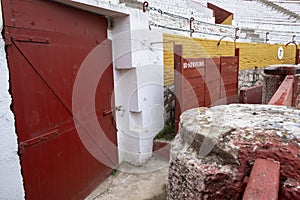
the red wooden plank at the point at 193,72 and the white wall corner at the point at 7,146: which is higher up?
the red wooden plank at the point at 193,72

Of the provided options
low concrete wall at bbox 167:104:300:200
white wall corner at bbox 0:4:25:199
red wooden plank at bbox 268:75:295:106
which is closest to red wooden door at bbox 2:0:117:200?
white wall corner at bbox 0:4:25:199

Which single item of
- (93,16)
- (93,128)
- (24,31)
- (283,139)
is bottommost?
(93,128)

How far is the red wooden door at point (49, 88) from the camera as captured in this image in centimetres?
206

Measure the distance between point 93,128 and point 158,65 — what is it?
1.66 m

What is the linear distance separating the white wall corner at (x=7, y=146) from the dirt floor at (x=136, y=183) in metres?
1.21

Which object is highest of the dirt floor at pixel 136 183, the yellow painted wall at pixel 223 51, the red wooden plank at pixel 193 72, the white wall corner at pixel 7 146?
the yellow painted wall at pixel 223 51

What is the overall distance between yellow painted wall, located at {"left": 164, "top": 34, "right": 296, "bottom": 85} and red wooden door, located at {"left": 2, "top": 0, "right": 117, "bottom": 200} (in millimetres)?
1781

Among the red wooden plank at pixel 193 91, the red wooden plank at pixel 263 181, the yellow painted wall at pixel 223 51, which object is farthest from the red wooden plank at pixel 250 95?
the red wooden plank at pixel 263 181

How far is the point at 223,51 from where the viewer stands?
738 cm

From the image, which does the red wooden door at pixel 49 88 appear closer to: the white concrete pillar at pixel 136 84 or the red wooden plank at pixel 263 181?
the white concrete pillar at pixel 136 84

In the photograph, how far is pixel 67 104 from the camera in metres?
2.69

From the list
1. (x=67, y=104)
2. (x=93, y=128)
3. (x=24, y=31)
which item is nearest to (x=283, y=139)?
(x=24, y=31)

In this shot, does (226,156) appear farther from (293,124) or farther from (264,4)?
(264,4)

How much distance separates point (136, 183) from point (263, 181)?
9.61ft
